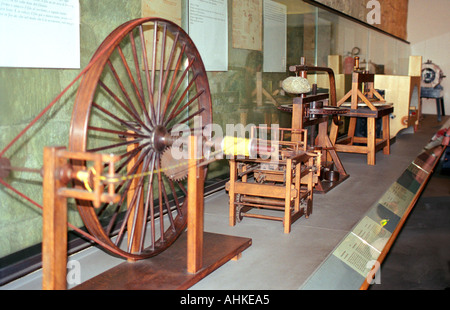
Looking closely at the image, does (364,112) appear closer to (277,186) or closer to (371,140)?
(371,140)

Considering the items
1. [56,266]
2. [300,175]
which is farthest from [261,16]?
[56,266]

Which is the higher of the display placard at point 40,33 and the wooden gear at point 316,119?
the display placard at point 40,33

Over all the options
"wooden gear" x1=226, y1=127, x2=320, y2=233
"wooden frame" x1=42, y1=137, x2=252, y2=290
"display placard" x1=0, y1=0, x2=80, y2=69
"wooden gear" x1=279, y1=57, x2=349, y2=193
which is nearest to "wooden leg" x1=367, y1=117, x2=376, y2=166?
"wooden gear" x1=279, y1=57, x2=349, y2=193

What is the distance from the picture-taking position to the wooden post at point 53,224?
1.66m

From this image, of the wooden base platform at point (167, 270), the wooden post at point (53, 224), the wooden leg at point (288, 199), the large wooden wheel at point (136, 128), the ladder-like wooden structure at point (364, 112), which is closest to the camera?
the wooden post at point (53, 224)

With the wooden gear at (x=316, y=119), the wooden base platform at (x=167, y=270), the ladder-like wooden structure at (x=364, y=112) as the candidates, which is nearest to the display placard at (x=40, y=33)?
the wooden base platform at (x=167, y=270)

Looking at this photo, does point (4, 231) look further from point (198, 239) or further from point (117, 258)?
point (198, 239)

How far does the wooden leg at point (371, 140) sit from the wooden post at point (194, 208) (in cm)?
345

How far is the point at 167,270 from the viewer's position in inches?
90.0

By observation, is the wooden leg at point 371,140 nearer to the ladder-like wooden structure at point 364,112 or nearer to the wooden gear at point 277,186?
the ladder-like wooden structure at point 364,112

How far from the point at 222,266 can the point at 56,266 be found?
104 centimetres

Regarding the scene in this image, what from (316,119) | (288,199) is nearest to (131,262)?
(288,199)

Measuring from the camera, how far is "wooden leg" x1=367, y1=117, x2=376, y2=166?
17.3ft

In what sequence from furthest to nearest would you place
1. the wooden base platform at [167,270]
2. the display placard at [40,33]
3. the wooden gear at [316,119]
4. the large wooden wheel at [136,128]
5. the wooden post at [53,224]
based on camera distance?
the wooden gear at [316,119] → the display placard at [40,33] → the wooden base platform at [167,270] → the large wooden wheel at [136,128] → the wooden post at [53,224]
